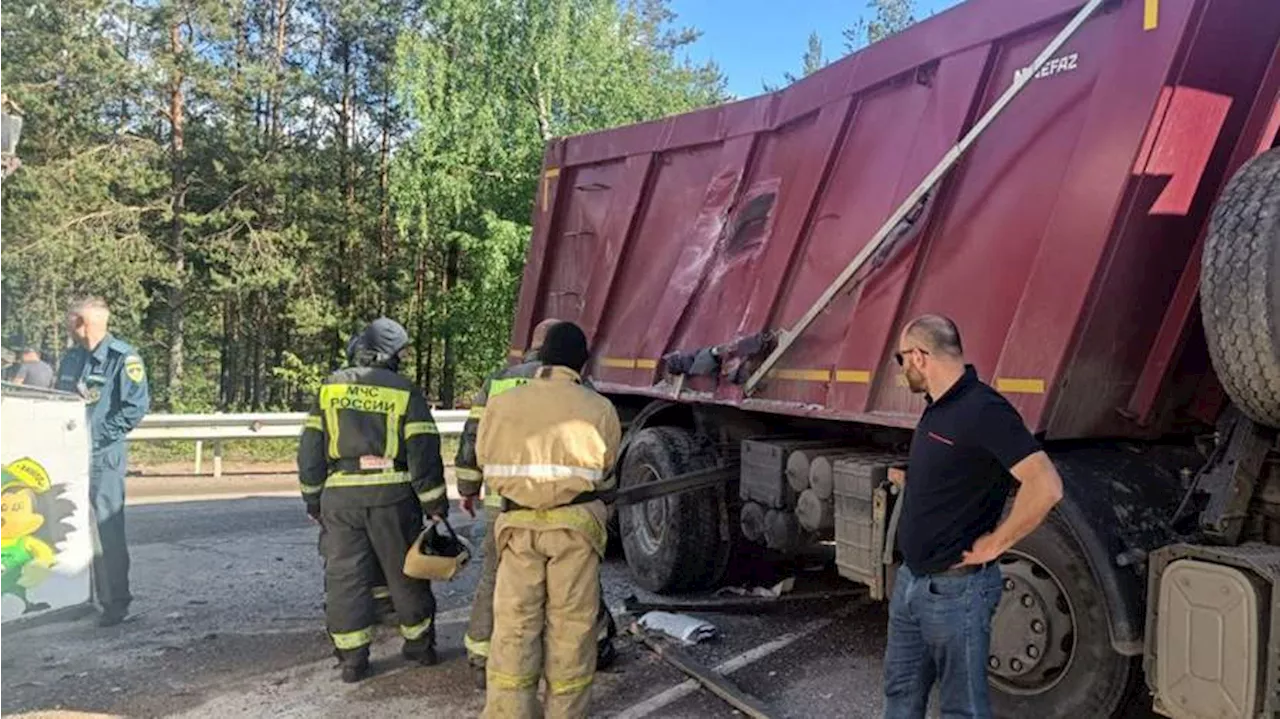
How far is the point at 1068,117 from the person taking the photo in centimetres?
362

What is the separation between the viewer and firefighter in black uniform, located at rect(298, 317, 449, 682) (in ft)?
14.8

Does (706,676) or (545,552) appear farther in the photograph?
(706,676)

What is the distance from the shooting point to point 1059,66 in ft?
12.1

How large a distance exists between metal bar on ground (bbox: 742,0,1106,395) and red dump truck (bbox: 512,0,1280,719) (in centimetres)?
1

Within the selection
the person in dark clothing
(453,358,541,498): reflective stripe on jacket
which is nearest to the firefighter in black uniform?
(453,358,541,498): reflective stripe on jacket

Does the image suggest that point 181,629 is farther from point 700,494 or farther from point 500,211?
point 500,211

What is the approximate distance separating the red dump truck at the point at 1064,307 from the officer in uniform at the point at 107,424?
124 inches

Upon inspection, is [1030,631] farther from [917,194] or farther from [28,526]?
[28,526]

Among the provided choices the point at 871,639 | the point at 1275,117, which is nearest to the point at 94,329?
the point at 871,639

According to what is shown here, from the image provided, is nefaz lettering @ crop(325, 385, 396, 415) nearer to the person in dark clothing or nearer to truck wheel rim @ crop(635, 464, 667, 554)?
truck wheel rim @ crop(635, 464, 667, 554)

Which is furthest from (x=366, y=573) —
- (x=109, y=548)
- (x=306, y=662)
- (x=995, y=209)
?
(x=995, y=209)

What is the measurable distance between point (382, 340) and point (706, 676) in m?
2.12

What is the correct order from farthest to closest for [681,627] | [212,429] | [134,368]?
[212,429], [134,368], [681,627]

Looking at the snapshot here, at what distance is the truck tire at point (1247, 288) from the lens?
9.42 ft
